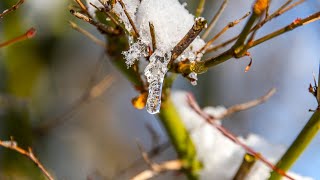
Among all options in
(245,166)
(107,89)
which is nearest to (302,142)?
(245,166)

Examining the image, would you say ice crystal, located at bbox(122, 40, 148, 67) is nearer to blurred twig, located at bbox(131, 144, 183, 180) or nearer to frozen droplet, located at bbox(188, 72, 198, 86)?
frozen droplet, located at bbox(188, 72, 198, 86)

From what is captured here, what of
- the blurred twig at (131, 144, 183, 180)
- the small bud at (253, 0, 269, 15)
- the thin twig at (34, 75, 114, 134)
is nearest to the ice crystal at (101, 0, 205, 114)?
the small bud at (253, 0, 269, 15)

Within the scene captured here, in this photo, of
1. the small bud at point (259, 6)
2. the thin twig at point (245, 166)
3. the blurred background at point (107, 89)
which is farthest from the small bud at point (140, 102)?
the blurred background at point (107, 89)

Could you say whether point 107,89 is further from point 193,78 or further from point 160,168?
point 193,78

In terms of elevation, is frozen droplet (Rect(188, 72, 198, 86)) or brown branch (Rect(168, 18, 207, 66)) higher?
brown branch (Rect(168, 18, 207, 66))

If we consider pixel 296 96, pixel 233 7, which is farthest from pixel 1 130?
pixel 296 96

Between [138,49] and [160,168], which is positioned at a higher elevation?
[138,49]

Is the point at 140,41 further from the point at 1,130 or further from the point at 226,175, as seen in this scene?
the point at 1,130
